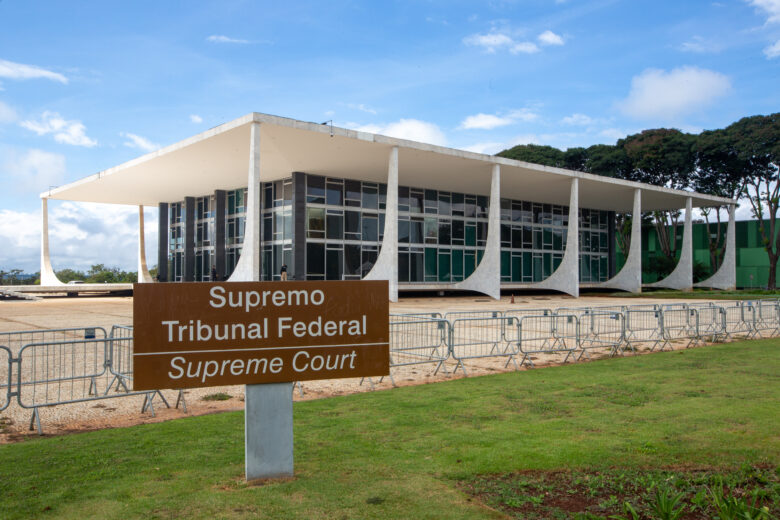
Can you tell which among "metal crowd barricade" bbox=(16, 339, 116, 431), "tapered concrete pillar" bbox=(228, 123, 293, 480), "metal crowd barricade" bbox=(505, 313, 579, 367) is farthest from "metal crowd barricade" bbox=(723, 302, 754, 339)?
"metal crowd barricade" bbox=(16, 339, 116, 431)

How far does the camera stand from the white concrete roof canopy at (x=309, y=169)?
2739 centimetres

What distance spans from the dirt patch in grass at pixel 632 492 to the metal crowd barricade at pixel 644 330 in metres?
9.24

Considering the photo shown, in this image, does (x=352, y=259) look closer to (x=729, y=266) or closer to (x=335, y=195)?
(x=335, y=195)

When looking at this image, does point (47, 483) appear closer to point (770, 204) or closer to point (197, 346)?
point (197, 346)

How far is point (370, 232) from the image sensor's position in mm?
38156

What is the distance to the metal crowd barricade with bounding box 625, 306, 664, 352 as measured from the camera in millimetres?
13948

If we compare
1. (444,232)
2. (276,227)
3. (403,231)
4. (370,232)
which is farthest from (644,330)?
(444,232)

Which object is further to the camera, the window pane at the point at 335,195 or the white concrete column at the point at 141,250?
the white concrete column at the point at 141,250

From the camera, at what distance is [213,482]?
4.69m

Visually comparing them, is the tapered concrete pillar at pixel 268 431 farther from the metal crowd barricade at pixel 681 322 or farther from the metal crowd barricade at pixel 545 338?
the metal crowd barricade at pixel 681 322

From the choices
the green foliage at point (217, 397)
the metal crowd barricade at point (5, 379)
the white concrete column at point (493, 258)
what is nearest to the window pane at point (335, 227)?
the white concrete column at point (493, 258)

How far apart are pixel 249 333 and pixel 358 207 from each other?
33152 millimetres

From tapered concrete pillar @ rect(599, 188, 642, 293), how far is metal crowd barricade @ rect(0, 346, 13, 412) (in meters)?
43.2

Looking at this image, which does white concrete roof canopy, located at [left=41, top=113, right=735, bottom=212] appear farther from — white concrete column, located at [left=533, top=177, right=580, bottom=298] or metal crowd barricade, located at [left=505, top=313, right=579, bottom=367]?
metal crowd barricade, located at [left=505, top=313, right=579, bottom=367]
